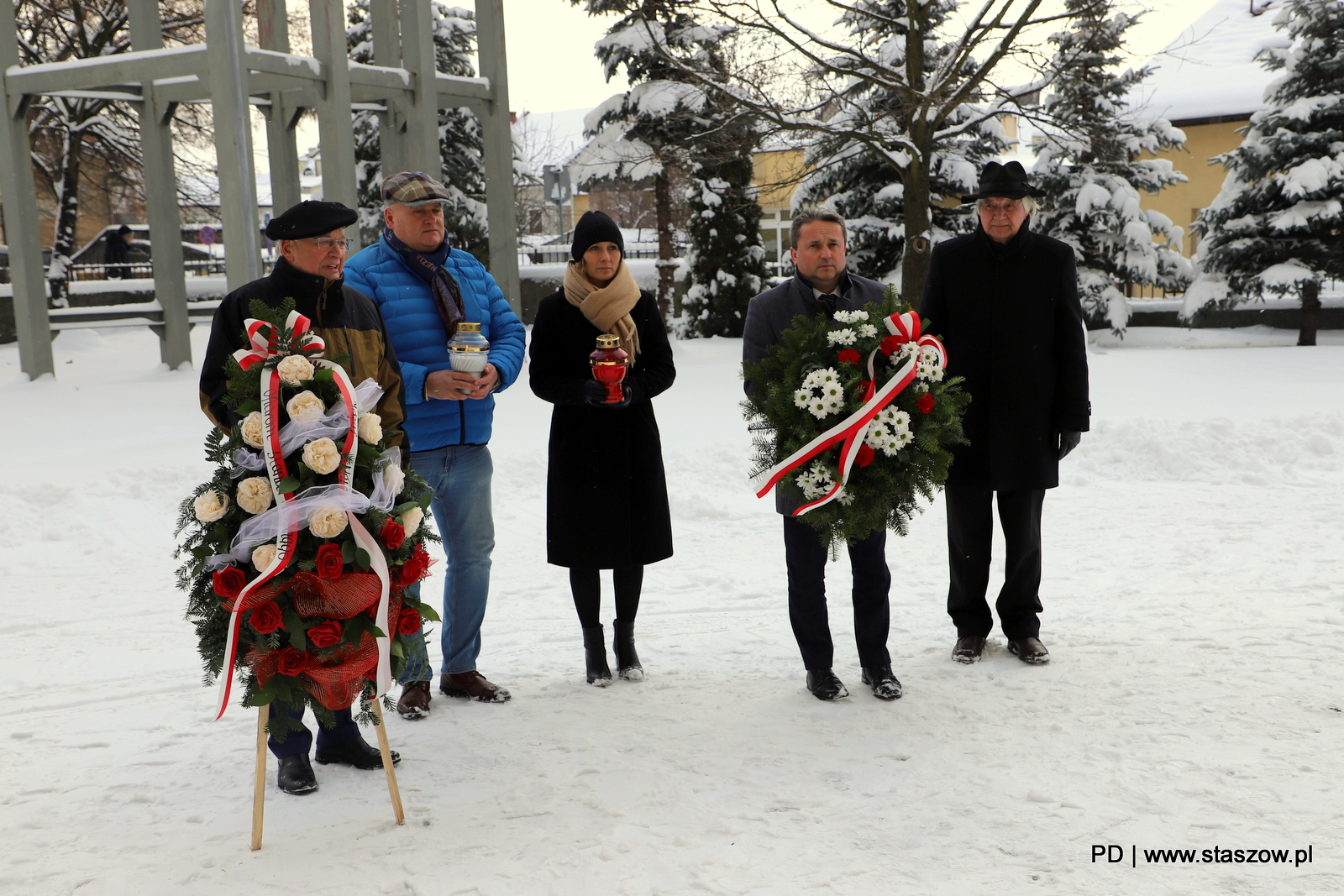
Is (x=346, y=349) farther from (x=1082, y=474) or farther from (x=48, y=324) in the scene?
(x=48, y=324)

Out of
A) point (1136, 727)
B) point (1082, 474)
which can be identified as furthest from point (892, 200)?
point (1136, 727)

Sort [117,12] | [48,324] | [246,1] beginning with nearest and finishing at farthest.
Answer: [48,324] < [117,12] < [246,1]

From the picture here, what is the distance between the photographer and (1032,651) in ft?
16.8

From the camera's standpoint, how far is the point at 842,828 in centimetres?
356

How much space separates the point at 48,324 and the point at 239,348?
11.5m

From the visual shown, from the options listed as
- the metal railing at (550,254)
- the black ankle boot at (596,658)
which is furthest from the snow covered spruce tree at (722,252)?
the black ankle boot at (596,658)

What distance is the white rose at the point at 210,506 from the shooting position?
3438 millimetres

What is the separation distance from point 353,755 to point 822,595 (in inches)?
81.8

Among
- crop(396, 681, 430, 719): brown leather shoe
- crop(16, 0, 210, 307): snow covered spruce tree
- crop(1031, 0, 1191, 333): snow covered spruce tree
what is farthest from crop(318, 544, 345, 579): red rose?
crop(16, 0, 210, 307): snow covered spruce tree

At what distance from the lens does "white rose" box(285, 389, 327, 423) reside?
11.2 feet

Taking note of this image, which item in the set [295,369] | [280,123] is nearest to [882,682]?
[295,369]

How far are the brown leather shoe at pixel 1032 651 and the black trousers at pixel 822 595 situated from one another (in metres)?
0.79

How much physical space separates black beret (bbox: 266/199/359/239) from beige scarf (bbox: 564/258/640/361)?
106 cm

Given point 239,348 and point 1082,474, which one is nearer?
point 239,348
